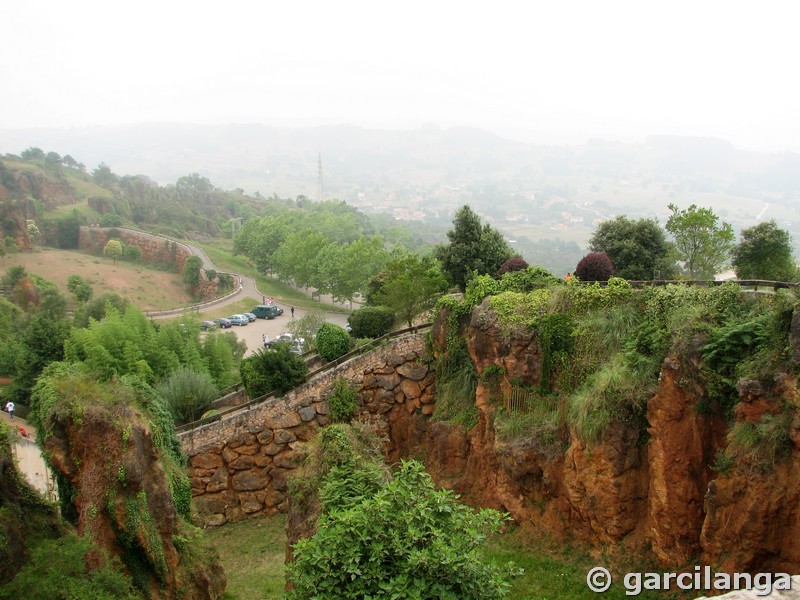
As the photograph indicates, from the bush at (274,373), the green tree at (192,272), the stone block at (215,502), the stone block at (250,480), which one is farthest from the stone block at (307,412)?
the green tree at (192,272)

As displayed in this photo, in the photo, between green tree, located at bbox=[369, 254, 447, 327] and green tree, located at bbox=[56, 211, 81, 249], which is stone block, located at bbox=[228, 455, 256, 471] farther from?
green tree, located at bbox=[56, 211, 81, 249]

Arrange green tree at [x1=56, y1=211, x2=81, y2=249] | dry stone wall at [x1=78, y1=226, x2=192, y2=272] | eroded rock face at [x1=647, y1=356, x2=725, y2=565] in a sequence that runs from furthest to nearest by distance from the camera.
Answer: green tree at [x1=56, y1=211, x2=81, y2=249] → dry stone wall at [x1=78, y1=226, x2=192, y2=272] → eroded rock face at [x1=647, y1=356, x2=725, y2=565]

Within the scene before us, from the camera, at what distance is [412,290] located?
1039 inches

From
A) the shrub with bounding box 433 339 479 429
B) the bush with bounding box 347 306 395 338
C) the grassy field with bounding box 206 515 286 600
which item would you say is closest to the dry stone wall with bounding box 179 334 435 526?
the grassy field with bounding box 206 515 286 600

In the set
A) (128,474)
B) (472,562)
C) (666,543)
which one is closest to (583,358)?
(666,543)

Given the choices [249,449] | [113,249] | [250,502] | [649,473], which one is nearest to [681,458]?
[649,473]

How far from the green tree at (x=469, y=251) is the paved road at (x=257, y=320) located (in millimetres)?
13882

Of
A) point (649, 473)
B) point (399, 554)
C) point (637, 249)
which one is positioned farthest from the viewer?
point (637, 249)

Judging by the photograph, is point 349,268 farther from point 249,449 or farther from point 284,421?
point 249,449

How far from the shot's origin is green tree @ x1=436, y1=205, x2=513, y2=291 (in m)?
28.1

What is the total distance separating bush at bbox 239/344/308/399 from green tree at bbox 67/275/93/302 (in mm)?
35283

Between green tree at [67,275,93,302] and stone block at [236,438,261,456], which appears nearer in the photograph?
stone block at [236,438,261,456]

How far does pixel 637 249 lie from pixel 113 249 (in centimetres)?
6131

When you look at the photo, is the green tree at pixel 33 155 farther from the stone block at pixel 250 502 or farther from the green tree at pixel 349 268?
the stone block at pixel 250 502
